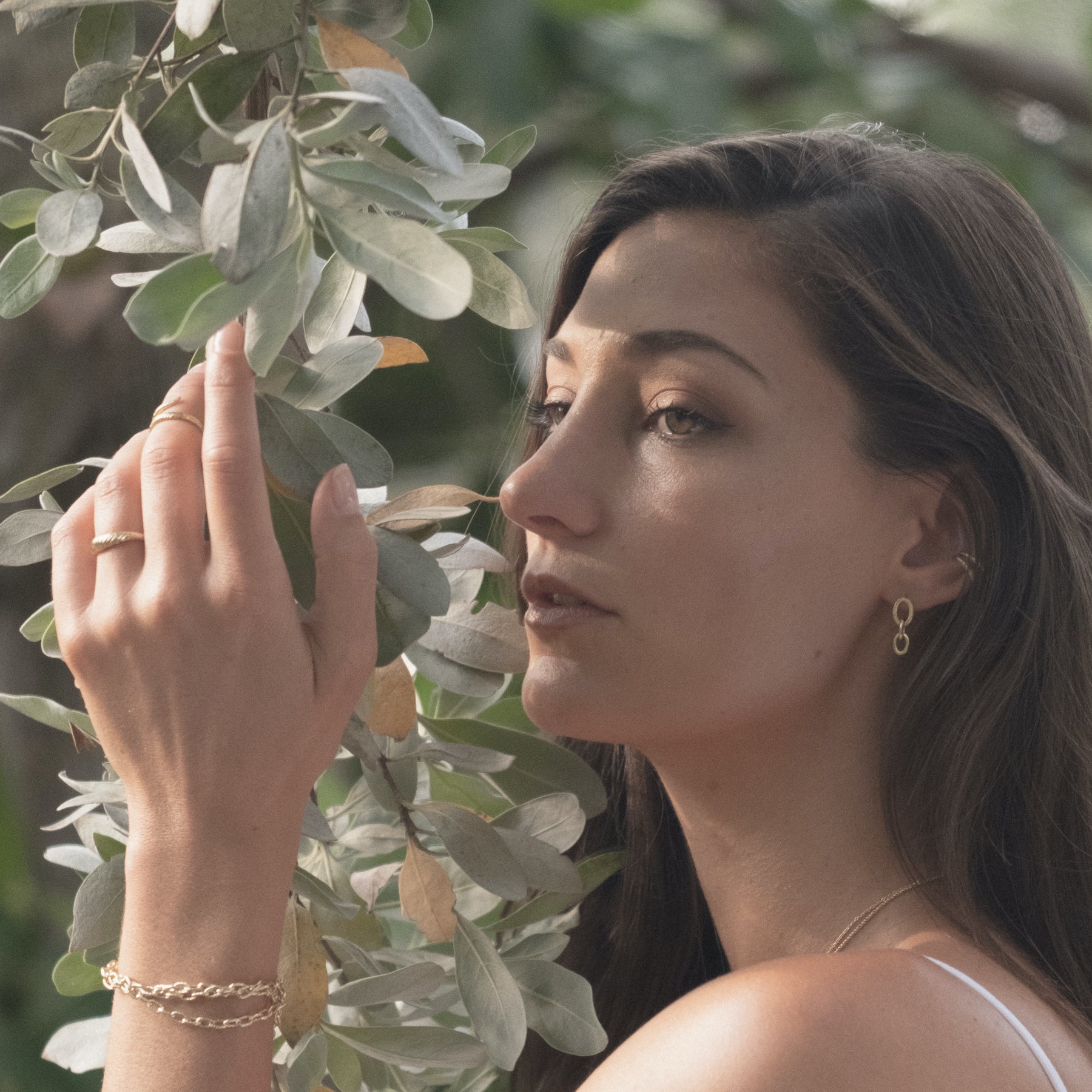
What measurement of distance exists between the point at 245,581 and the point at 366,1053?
0.45 m

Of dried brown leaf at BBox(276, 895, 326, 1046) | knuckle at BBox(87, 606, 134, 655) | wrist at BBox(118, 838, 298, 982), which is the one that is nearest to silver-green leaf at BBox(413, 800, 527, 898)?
dried brown leaf at BBox(276, 895, 326, 1046)

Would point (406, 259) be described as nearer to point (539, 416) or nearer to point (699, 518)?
point (699, 518)

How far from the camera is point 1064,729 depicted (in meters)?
1.23

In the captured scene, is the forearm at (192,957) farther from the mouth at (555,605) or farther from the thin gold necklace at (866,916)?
the thin gold necklace at (866,916)

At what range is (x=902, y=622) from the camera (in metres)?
1.21

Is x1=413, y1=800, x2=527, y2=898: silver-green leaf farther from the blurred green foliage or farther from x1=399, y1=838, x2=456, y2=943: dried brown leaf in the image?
the blurred green foliage

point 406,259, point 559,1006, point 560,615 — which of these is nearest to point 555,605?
point 560,615

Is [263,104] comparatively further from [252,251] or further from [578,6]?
[578,6]

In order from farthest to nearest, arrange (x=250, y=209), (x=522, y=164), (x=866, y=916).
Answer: (x=522, y=164) < (x=866, y=916) < (x=250, y=209)

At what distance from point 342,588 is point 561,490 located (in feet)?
0.93

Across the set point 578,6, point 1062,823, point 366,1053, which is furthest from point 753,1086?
point 578,6

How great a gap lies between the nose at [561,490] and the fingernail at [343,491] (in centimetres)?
25

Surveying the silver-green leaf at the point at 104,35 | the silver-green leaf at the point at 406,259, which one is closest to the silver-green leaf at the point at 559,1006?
the silver-green leaf at the point at 406,259

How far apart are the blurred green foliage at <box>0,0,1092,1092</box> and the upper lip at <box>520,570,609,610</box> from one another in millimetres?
488
